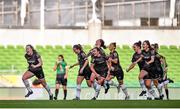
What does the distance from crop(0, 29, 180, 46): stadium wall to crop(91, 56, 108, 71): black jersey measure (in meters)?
6.55

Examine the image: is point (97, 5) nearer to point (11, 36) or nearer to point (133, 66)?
point (11, 36)

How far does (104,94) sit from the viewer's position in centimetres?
2294

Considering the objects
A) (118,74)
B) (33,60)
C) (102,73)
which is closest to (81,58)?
(102,73)

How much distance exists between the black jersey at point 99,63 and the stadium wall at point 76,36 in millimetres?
6551

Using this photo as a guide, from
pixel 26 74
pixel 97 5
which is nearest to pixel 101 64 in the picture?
pixel 26 74

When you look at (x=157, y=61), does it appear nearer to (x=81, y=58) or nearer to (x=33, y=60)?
(x=81, y=58)

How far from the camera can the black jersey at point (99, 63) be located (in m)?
22.4

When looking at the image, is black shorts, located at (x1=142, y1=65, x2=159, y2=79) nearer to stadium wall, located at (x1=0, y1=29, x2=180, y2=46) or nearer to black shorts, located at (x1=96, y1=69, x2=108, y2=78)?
black shorts, located at (x1=96, y1=69, x2=108, y2=78)

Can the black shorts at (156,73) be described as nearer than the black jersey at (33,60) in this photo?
No

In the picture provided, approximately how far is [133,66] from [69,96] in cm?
281

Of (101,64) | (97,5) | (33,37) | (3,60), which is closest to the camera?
(101,64)

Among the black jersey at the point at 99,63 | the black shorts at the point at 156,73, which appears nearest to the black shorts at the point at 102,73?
the black jersey at the point at 99,63

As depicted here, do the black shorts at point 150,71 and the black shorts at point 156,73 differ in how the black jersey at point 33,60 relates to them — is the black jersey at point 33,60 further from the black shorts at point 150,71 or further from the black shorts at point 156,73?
the black shorts at point 156,73

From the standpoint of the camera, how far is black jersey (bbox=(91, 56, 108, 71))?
2241cm
